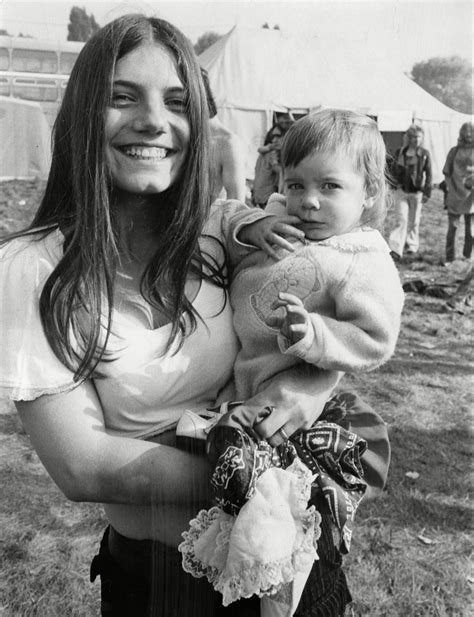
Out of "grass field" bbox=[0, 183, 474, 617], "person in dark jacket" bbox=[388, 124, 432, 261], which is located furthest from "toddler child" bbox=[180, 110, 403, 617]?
"person in dark jacket" bbox=[388, 124, 432, 261]

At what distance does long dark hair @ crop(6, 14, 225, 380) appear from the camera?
1455 mm

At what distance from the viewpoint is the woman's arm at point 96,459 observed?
4.67 feet

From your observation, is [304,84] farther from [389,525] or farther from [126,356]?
[126,356]

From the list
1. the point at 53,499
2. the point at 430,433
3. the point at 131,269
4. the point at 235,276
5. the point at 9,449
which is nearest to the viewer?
the point at 131,269

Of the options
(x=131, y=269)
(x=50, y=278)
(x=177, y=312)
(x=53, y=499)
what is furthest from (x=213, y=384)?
(x=53, y=499)

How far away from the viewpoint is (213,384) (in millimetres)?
1659

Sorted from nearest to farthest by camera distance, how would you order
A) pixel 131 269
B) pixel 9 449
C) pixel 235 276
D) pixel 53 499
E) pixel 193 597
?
pixel 193 597, pixel 131 269, pixel 235 276, pixel 53 499, pixel 9 449

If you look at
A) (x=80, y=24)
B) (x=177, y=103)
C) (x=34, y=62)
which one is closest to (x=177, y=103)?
(x=177, y=103)

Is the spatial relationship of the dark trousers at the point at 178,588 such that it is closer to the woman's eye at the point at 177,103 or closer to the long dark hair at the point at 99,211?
the long dark hair at the point at 99,211

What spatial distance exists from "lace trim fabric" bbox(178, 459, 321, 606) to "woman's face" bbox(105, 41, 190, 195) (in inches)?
29.2

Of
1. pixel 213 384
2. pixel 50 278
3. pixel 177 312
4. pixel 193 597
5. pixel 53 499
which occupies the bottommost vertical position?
pixel 53 499

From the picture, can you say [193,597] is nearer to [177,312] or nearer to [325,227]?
[177,312]

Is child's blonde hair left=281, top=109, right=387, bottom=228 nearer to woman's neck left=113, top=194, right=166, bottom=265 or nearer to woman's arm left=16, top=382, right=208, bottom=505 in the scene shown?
woman's neck left=113, top=194, right=166, bottom=265

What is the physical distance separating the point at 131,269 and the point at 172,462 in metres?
0.50
